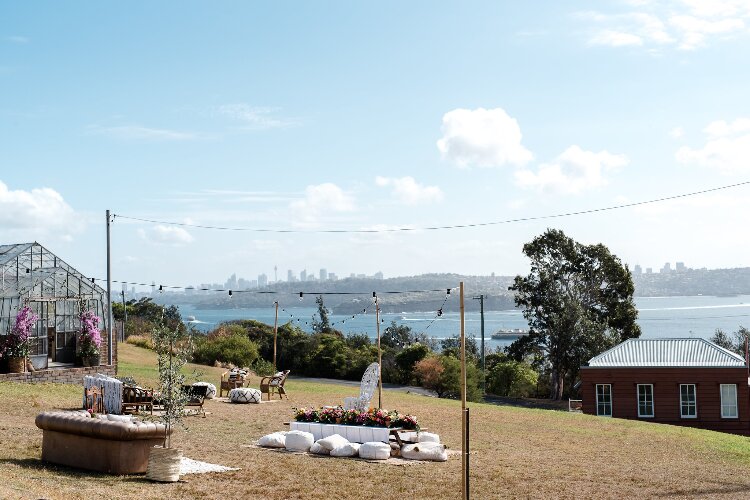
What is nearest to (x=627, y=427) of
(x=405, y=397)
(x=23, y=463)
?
(x=405, y=397)

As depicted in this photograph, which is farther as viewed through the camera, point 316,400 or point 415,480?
point 316,400

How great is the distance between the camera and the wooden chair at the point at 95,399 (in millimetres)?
20156

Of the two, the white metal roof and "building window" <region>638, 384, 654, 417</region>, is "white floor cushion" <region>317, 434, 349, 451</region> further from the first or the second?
"building window" <region>638, 384, 654, 417</region>

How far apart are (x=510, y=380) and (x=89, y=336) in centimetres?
2769

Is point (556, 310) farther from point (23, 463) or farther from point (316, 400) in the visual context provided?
point (23, 463)

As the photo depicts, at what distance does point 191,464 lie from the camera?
44.7 ft

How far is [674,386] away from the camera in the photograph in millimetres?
32062

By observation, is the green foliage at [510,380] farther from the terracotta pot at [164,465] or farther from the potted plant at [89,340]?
the terracotta pot at [164,465]

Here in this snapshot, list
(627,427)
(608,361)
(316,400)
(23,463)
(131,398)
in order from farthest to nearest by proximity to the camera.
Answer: (608,361) → (316,400) → (627,427) → (131,398) → (23,463)

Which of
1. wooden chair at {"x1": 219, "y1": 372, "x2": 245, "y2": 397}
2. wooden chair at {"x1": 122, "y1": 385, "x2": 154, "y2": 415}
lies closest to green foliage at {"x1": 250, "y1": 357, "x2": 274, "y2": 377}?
wooden chair at {"x1": 219, "y1": 372, "x2": 245, "y2": 397}

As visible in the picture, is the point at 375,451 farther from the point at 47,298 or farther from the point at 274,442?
the point at 47,298

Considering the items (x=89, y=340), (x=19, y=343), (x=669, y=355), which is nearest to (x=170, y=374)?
(x=19, y=343)

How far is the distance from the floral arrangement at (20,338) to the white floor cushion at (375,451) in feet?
49.4

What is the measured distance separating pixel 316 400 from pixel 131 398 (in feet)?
24.7
